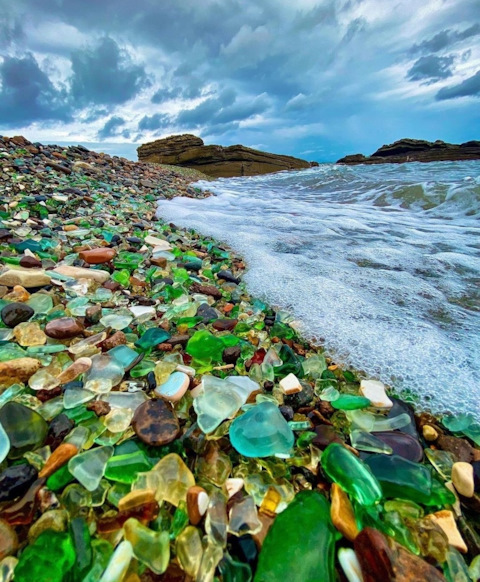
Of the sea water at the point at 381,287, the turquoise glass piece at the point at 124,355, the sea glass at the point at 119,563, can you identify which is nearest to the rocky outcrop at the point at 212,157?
the sea water at the point at 381,287

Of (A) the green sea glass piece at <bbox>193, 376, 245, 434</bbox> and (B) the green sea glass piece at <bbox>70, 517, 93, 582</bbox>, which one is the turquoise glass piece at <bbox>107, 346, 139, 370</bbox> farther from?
(B) the green sea glass piece at <bbox>70, 517, 93, 582</bbox>

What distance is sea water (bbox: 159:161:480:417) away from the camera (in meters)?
1.37

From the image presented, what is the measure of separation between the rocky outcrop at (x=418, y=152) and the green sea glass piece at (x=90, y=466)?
105 feet

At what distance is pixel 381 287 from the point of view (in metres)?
2.18

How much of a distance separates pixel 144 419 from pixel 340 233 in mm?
3468

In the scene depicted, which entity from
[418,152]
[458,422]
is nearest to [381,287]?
[458,422]

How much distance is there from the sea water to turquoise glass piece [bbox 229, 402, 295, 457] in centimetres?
62

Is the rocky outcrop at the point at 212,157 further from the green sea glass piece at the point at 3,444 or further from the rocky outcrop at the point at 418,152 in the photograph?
the green sea glass piece at the point at 3,444

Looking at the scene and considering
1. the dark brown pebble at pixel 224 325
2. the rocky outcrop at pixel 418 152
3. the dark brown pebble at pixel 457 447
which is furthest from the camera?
the rocky outcrop at pixel 418 152

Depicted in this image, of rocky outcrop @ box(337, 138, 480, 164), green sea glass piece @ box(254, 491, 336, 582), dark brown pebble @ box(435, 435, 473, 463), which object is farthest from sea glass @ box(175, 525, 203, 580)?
rocky outcrop @ box(337, 138, 480, 164)

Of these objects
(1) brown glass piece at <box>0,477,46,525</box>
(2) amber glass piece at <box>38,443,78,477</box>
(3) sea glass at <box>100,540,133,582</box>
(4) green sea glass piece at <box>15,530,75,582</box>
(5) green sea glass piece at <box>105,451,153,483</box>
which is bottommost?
(3) sea glass at <box>100,540,133,582</box>

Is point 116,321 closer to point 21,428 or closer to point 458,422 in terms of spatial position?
point 21,428

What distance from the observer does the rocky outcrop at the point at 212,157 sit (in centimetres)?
2280

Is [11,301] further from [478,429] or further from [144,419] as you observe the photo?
[478,429]
